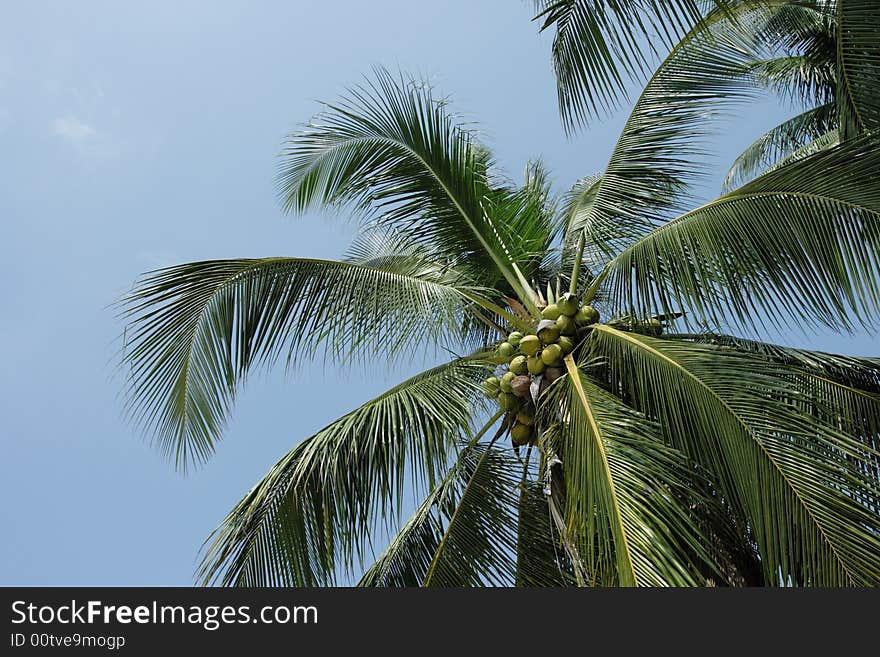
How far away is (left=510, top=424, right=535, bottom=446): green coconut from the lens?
5.74 m

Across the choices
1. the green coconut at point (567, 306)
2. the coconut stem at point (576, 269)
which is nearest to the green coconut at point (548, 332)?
the green coconut at point (567, 306)

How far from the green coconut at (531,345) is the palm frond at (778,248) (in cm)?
64

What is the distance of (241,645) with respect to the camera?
332 centimetres

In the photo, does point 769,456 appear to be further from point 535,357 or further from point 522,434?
point 522,434

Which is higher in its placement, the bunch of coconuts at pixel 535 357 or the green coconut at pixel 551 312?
the green coconut at pixel 551 312

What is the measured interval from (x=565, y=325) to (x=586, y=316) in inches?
7.2

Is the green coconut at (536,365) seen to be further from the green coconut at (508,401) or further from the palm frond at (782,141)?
the palm frond at (782,141)

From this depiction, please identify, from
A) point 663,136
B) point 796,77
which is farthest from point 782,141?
point 663,136

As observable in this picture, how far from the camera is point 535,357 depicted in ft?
18.0

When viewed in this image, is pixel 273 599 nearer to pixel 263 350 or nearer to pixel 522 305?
pixel 263 350

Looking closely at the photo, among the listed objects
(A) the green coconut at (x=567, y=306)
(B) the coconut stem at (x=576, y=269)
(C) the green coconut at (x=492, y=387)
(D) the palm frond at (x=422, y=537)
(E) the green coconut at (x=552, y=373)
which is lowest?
(D) the palm frond at (x=422, y=537)

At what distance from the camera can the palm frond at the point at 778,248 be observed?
4461 millimetres

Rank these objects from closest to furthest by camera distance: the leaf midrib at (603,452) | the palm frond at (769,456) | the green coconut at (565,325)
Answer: the leaf midrib at (603,452) < the palm frond at (769,456) < the green coconut at (565,325)

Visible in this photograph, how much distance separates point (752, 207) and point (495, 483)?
A: 8.76ft
